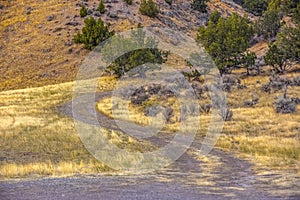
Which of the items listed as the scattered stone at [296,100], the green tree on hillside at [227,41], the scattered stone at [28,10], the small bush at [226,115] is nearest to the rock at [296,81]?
the green tree on hillside at [227,41]

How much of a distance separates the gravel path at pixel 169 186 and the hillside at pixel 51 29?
39575mm

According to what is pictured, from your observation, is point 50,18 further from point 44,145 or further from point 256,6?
point 44,145

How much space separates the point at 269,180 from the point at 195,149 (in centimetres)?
538

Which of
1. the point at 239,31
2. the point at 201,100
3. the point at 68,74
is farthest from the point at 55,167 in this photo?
the point at 68,74

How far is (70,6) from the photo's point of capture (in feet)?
220

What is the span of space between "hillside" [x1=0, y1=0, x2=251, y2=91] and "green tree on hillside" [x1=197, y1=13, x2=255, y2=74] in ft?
67.2

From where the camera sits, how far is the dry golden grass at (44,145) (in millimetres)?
13406

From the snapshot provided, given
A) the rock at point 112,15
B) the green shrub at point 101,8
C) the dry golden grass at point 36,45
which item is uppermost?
the green shrub at point 101,8

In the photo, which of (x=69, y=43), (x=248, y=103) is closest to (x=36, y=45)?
(x=69, y=43)

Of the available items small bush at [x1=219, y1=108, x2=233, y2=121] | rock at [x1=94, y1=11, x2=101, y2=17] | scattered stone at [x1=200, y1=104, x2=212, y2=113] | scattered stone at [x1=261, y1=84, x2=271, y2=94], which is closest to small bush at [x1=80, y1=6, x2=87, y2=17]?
rock at [x1=94, y1=11, x2=101, y2=17]

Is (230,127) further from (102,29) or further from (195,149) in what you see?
(102,29)

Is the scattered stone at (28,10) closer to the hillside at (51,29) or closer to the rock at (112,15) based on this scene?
the hillside at (51,29)

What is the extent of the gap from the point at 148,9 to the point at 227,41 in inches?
1226

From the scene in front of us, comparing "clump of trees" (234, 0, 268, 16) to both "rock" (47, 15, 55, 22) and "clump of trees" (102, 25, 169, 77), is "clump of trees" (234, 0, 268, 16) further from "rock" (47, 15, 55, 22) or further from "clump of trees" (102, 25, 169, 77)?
"clump of trees" (102, 25, 169, 77)
